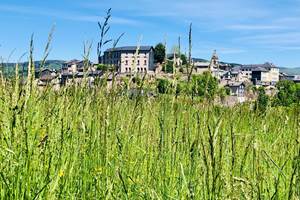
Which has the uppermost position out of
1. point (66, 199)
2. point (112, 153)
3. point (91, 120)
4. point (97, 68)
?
point (97, 68)

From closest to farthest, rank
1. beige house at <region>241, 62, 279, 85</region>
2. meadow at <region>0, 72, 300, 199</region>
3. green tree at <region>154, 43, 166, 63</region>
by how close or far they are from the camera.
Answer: meadow at <region>0, 72, 300, 199</region> → green tree at <region>154, 43, 166, 63</region> → beige house at <region>241, 62, 279, 85</region>

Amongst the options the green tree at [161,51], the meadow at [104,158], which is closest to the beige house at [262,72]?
the green tree at [161,51]

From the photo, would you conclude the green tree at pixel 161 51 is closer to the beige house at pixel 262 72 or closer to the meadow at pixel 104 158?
the meadow at pixel 104 158

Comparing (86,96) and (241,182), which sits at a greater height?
(86,96)

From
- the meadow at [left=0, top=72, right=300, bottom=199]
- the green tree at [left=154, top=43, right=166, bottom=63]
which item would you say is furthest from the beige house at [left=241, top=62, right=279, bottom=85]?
the meadow at [left=0, top=72, right=300, bottom=199]

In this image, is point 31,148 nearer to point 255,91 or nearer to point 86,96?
point 86,96

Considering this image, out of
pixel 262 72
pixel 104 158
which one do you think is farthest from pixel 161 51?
pixel 262 72

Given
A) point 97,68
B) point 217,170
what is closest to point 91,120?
point 97,68

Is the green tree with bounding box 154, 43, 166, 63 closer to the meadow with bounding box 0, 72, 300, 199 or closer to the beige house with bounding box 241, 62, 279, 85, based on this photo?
the meadow with bounding box 0, 72, 300, 199

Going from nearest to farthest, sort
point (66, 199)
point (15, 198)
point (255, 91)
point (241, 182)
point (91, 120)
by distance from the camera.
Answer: point (241, 182)
point (15, 198)
point (66, 199)
point (91, 120)
point (255, 91)

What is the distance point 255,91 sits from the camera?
228 inches

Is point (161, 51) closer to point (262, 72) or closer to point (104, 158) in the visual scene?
point (104, 158)

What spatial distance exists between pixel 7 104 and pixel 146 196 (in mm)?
798

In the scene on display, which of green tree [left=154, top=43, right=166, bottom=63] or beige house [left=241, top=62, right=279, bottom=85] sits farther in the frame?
beige house [left=241, top=62, right=279, bottom=85]
